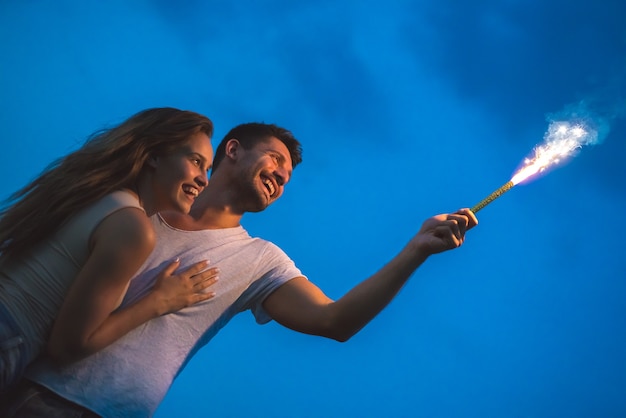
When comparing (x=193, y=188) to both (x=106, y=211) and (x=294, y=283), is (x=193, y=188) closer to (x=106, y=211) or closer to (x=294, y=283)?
(x=106, y=211)

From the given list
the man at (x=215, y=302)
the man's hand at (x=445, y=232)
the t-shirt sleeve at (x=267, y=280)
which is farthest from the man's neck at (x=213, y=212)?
the man's hand at (x=445, y=232)

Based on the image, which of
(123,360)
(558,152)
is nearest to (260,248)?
(123,360)

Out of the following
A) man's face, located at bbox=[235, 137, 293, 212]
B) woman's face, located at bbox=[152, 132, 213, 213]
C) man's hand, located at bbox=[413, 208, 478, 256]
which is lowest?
woman's face, located at bbox=[152, 132, 213, 213]

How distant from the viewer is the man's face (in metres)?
4.91

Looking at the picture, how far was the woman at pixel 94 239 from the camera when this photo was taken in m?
2.89

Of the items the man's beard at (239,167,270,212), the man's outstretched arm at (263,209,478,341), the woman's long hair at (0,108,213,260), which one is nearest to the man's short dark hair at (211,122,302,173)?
the man's beard at (239,167,270,212)

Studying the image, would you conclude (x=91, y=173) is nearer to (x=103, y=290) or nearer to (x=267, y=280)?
(x=103, y=290)

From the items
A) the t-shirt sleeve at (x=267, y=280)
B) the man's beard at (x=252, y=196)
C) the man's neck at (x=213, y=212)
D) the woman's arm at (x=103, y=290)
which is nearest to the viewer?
the woman's arm at (x=103, y=290)

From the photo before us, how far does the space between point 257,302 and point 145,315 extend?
3.68 ft

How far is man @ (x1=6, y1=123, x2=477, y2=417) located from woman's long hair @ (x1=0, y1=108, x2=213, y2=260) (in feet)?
2.03

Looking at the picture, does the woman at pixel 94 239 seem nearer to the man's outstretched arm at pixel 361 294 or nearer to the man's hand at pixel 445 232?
the man's outstretched arm at pixel 361 294

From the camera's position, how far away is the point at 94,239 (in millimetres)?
2992

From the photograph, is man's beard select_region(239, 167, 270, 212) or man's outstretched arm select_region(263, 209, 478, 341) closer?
man's outstretched arm select_region(263, 209, 478, 341)

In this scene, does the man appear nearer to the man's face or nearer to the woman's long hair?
the man's face
